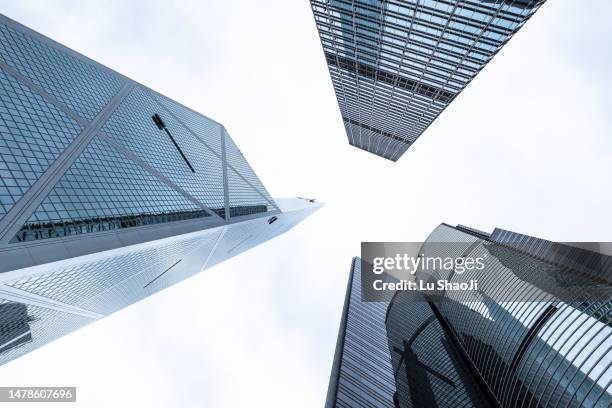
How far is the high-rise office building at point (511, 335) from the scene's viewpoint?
45625mm

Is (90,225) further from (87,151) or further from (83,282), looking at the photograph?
(83,282)

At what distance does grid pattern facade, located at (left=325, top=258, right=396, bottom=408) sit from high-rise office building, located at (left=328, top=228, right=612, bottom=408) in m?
0.71

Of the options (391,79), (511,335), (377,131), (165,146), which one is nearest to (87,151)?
(165,146)

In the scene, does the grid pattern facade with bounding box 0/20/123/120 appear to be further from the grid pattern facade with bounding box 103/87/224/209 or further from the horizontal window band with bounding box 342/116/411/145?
the horizontal window band with bounding box 342/116/411/145

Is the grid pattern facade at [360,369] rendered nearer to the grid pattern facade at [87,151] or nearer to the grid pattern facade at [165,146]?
the grid pattern facade at [87,151]

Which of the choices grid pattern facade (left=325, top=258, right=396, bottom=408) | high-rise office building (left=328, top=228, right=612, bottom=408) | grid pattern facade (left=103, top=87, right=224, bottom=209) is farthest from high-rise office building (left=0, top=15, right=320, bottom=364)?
high-rise office building (left=328, top=228, right=612, bottom=408)

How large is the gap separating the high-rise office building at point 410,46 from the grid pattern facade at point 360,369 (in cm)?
4500

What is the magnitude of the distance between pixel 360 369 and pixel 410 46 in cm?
4788

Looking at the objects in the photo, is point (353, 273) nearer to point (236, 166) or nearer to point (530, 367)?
point (236, 166)

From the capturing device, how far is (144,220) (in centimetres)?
5384

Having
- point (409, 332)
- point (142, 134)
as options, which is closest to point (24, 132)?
point (142, 134)

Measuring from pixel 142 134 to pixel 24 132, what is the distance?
3337 cm

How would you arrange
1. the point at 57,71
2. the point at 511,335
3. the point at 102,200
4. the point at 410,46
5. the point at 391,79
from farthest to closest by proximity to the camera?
the point at 391,79
the point at 511,335
the point at 57,71
the point at 410,46
the point at 102,200

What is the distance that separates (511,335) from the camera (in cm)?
6412
